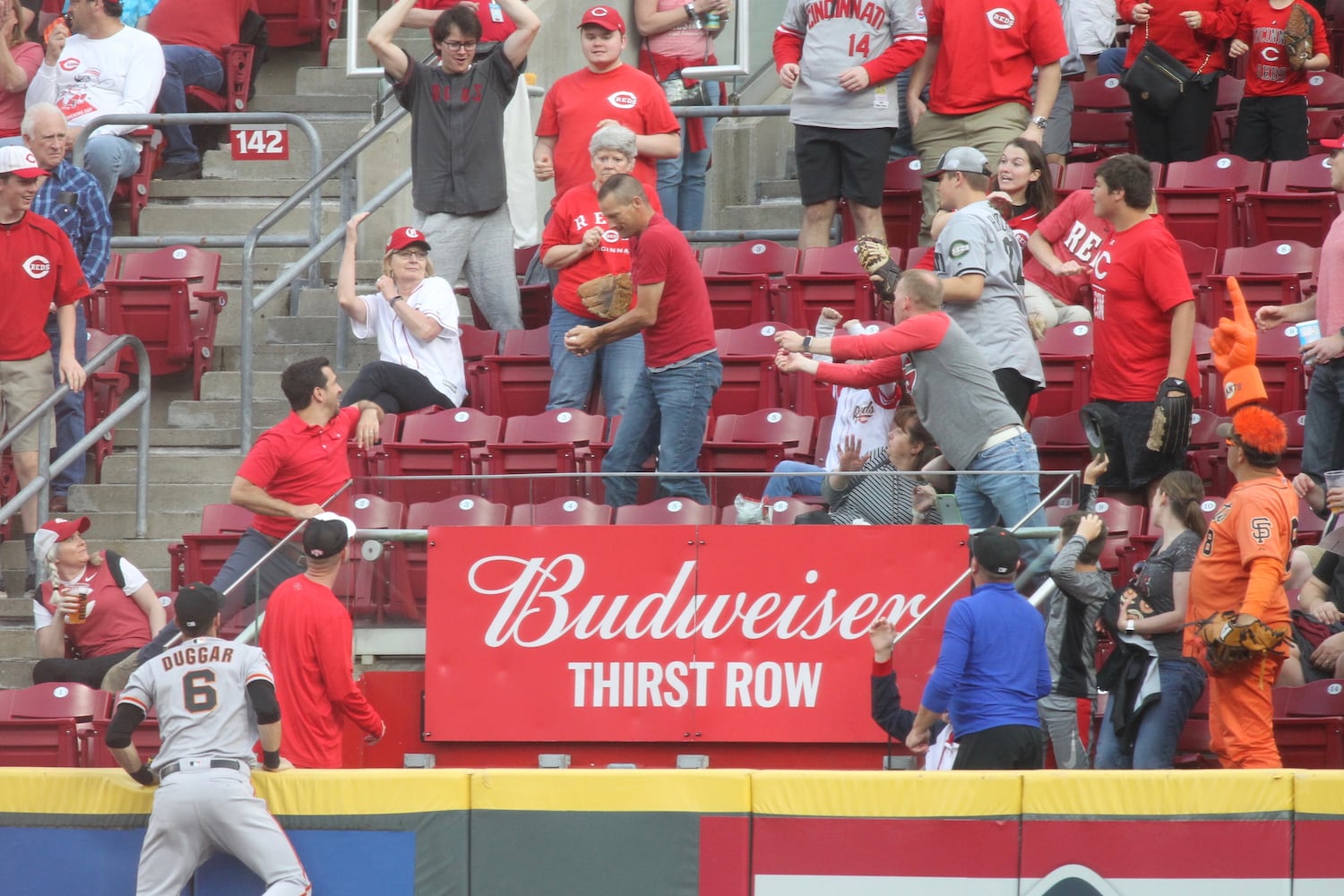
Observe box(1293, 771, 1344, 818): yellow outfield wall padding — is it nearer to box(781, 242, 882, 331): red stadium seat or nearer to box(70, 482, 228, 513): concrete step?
box(781, 242, 882, 331): red stadium seat

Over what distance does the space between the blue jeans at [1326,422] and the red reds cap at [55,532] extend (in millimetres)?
5618

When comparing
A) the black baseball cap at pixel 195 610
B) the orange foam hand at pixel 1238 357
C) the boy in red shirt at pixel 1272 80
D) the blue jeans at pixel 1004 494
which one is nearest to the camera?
the black baseball cap at pixel 195 610

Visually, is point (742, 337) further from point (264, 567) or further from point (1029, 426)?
point (264, 567)

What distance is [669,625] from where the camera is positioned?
755cm

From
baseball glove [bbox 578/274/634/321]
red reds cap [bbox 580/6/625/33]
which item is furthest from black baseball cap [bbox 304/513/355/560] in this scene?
red reds cap [bbox 580/6/625/33]

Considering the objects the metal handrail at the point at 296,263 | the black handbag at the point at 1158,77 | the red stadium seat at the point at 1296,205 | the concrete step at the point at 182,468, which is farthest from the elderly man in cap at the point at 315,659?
the black handbag at the point at 1158,77

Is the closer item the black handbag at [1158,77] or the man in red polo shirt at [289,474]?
the man in red polo shirt at [289,474]

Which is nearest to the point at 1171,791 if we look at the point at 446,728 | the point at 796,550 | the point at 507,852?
the point at 796,550

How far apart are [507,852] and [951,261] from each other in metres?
3.31

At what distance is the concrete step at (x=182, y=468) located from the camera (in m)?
10.6

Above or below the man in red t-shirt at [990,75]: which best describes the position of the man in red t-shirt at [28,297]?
below

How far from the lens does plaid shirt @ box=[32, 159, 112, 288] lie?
1085 centimetres

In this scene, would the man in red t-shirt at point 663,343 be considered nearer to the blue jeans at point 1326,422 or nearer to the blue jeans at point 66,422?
the blue jeans at point 1326,422

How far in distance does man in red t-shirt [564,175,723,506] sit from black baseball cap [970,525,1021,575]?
6.35 feet
